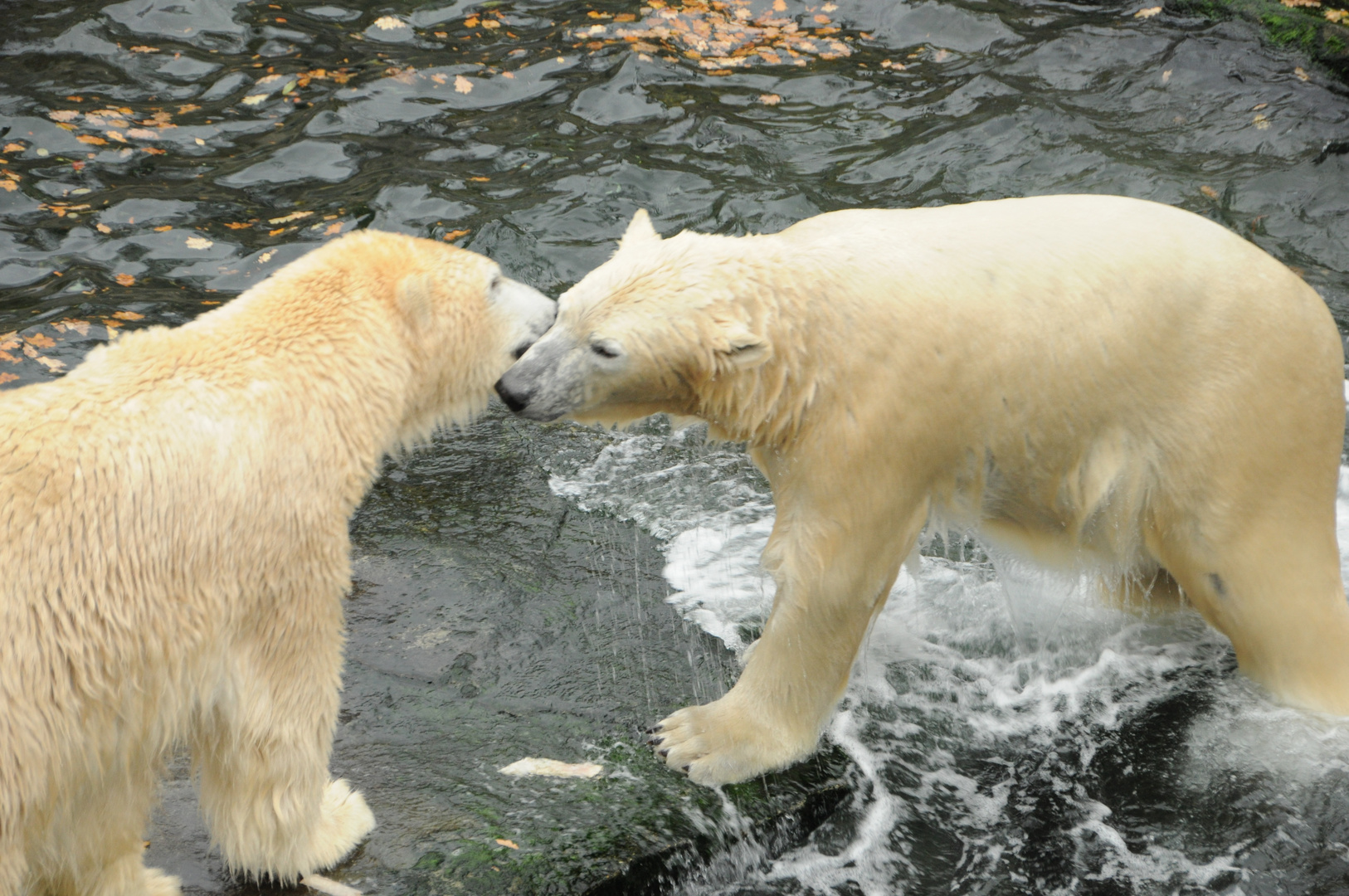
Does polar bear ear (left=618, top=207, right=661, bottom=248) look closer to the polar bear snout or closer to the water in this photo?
the polar bear snout

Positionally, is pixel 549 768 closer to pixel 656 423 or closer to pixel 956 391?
pixel 956 391

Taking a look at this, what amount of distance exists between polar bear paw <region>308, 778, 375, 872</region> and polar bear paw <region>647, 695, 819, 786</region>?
1060 millimetres

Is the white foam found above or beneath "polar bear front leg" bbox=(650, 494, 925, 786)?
beneath

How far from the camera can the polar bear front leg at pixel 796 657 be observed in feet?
12.4

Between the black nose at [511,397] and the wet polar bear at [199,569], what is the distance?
1.02 ft

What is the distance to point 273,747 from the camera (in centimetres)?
300

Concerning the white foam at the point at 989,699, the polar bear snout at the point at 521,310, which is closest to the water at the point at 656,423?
the white foam at the point at 989,699

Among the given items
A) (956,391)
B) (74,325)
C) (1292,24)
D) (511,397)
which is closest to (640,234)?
(511,397)

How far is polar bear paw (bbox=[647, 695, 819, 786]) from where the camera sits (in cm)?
397

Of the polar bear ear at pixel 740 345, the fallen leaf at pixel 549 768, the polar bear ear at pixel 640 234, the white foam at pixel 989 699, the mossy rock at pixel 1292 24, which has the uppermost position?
the mossy rock at pixel 1292 24

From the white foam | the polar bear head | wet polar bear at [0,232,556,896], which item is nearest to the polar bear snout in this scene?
the polar bear head

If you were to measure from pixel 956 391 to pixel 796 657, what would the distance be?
41.3 inches

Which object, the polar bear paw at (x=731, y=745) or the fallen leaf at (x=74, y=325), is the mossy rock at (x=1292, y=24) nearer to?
the polar bear paw at (x=731, y=745)

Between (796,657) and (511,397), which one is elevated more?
(511,397)
